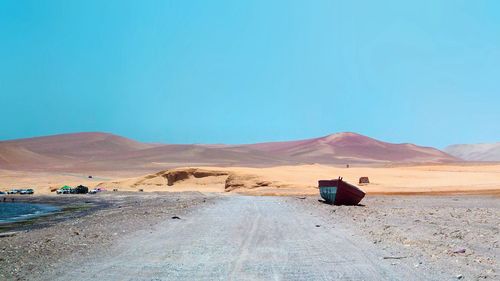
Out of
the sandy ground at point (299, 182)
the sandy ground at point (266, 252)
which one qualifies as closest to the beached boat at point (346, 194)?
the sandy ground at point (266, 252)

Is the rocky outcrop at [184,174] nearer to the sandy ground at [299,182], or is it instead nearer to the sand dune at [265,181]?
the sand dune at [265,181]

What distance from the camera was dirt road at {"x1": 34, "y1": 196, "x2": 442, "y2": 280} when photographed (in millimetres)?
10406

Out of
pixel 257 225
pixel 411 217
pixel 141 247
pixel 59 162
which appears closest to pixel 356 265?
pixel 141 247

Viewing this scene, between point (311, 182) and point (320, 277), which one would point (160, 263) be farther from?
point (311, 182)

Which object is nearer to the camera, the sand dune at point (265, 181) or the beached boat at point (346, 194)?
the beached boat at point (346, 194)

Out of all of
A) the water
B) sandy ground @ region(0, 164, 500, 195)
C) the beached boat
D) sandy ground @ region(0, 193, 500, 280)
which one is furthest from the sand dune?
sandy ground @ region(0, 193, 500, 280)

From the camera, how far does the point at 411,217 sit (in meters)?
24.2

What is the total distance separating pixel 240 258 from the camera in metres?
12.3

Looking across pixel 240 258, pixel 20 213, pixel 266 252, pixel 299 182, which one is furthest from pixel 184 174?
Result: pixel 240 258

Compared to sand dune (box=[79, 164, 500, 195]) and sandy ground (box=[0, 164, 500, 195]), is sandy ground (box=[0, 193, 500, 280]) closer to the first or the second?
sandy ground (box=[0, 164, 500, 195])

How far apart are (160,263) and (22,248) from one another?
5.81 meters

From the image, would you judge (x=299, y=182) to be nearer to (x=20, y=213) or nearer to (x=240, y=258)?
(x=20, y=213)

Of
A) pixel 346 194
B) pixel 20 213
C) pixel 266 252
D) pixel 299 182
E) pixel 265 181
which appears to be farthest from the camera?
pixel 299 182

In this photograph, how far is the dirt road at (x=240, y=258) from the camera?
10406 mm
